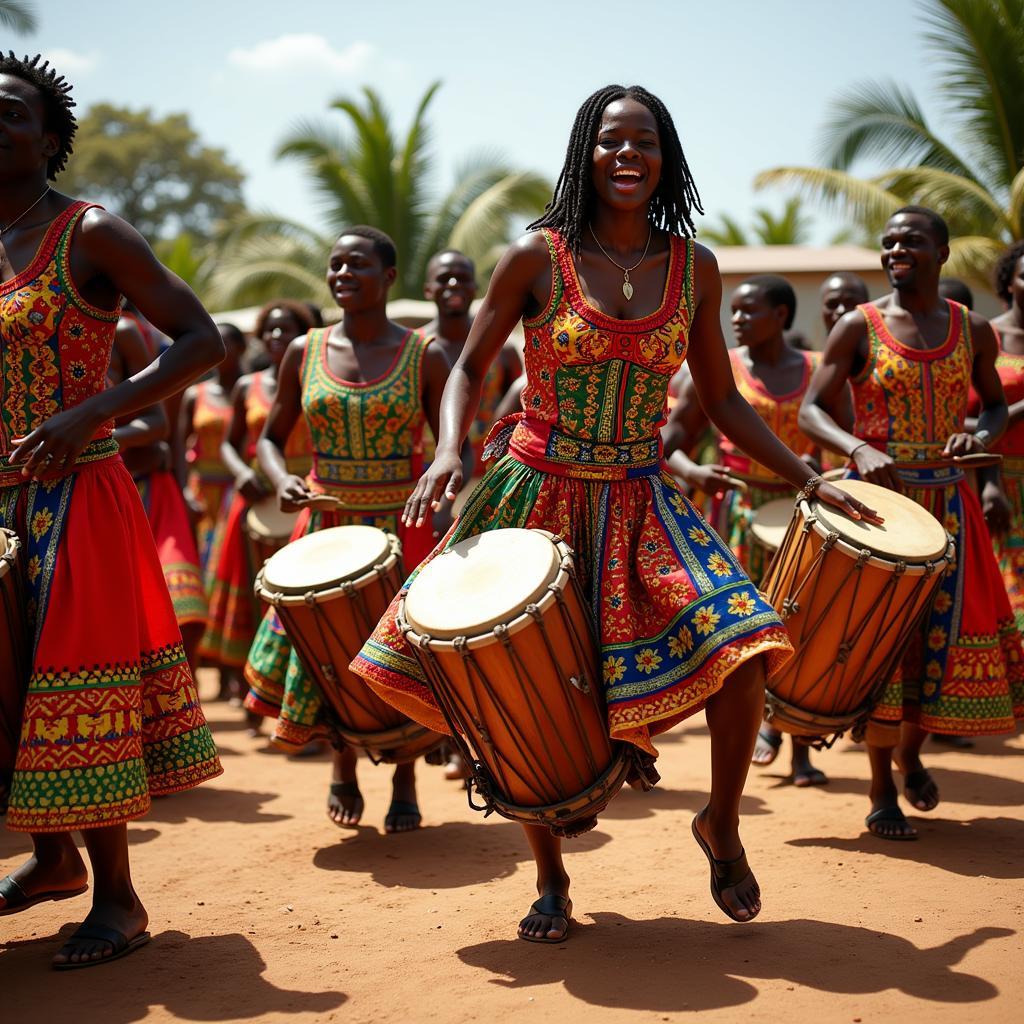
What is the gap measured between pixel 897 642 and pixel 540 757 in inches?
67.1

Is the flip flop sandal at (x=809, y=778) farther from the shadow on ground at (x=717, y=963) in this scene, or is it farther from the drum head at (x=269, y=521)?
the drum head at (x=269, y=521)

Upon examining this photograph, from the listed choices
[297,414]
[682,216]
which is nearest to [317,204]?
[297,414]

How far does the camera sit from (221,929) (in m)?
4.16

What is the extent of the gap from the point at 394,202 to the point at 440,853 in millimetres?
22614

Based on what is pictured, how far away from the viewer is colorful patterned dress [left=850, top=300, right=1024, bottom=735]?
5225 mm

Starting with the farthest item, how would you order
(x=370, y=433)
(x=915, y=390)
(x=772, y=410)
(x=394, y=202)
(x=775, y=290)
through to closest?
(x=394, y=202), (x=775, y=290), (x=772, y=410), (x=370, y=433), (x=915, y=390)

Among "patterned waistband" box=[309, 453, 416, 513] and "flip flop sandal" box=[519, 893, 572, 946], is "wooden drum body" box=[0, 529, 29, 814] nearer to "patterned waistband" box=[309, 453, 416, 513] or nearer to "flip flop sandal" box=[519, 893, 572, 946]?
"flip flop sandal" box=[519, 893, 572, 946]

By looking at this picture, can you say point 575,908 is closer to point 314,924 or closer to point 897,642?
point 314,924

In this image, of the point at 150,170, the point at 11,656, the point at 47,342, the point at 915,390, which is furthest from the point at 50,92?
the point at 150,170

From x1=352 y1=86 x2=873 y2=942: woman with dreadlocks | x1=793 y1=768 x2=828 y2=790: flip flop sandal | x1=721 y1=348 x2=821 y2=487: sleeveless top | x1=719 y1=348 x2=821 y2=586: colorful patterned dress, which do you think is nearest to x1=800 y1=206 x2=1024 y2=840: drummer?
x1=793 y1=768 x2=828 y2=790: flip flop sandal

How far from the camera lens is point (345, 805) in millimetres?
5551

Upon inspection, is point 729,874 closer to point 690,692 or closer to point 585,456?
point 690,692

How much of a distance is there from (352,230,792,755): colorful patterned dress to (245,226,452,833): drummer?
5.80ft

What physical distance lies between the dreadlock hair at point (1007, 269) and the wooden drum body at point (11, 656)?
5804mm
